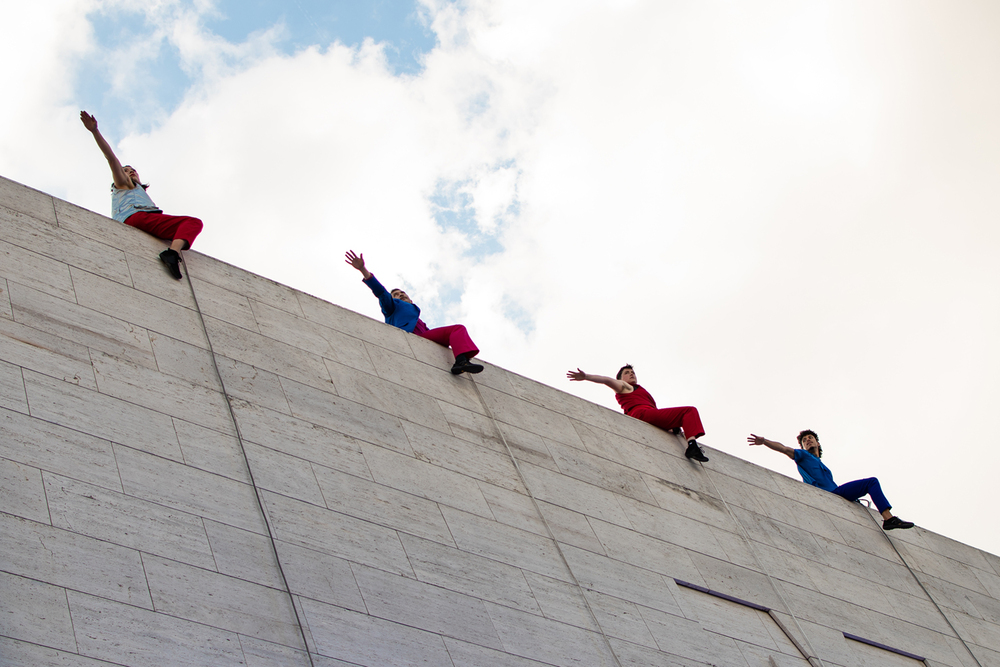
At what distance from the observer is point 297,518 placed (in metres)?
4.74

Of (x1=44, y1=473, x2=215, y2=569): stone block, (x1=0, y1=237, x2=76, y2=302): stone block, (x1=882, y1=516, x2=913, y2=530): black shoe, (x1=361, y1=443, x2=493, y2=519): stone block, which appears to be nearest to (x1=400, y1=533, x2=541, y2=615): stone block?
(x1=361, y1=443, x2=493, y2=519): stone block

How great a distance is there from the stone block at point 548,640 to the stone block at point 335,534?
55 cm

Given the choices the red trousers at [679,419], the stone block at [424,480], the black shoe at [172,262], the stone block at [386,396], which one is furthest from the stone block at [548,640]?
the red trousers at [679,419]

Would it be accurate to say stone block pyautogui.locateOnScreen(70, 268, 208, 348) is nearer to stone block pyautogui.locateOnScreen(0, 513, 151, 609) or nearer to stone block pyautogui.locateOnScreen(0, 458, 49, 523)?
stone block pyautogui.locateOnScreen(0, 458, 49, 523)

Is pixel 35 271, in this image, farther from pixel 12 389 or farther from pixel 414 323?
pixel 414 323

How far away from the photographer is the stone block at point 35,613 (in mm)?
3422

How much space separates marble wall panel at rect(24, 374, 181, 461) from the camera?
4514 mm

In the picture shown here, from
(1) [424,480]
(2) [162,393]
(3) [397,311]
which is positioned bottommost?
(1) [424,480]

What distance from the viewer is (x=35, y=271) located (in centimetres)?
542

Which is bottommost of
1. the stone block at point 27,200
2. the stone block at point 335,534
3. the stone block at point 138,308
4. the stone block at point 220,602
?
the stone block at point 220,602

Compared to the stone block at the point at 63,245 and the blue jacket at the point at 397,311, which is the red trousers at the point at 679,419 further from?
the stone block at the point at 63,245

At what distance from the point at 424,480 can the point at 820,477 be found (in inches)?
203

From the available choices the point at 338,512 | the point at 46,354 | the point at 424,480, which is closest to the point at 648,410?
the point at 424,480

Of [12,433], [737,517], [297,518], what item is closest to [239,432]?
[297,518]
